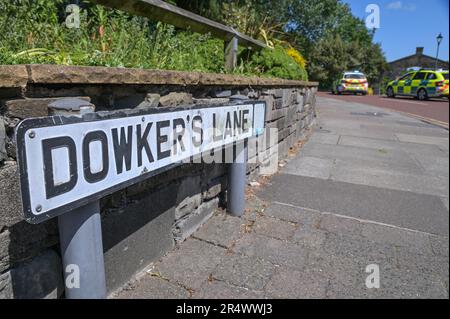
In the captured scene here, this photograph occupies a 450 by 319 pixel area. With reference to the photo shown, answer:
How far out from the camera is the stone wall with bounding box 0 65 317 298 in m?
1.27

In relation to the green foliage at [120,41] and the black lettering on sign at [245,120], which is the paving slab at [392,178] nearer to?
the green foliage at [120,41]

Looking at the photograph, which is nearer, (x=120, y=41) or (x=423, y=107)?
(x=120, y=41)

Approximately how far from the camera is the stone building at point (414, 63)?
141 feet

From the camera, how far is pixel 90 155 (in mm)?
1288

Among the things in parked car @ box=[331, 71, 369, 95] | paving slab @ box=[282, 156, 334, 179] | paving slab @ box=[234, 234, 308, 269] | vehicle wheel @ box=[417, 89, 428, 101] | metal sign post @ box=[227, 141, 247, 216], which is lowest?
paving slab @ box=[234, 234, 308, 269]

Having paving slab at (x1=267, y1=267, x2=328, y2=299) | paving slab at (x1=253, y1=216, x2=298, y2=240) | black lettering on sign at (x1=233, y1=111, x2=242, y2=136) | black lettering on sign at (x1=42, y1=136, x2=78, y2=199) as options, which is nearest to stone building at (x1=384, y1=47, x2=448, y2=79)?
paving slab at (x1=253, y1=216, x2=298, y2=240)

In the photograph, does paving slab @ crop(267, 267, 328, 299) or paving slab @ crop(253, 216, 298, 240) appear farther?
paving slab @ crop(253, 216, 298, 240)

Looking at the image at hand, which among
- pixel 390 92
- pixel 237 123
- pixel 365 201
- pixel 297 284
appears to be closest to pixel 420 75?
pixel 390 92

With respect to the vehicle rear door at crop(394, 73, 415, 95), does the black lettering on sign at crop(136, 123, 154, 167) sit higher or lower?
lower

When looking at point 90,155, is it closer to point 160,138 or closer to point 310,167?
point 160,138

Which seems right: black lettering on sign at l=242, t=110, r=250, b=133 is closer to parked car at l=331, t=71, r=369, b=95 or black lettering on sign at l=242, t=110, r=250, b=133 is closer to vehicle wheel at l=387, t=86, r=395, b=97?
vehicle wheel at l=387, t=86, r=395, b=97

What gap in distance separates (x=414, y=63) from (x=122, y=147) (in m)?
52.9

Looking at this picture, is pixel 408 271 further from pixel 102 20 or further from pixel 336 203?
Result: pixel 102 20

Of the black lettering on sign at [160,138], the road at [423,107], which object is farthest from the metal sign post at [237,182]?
the road at [423,107]
